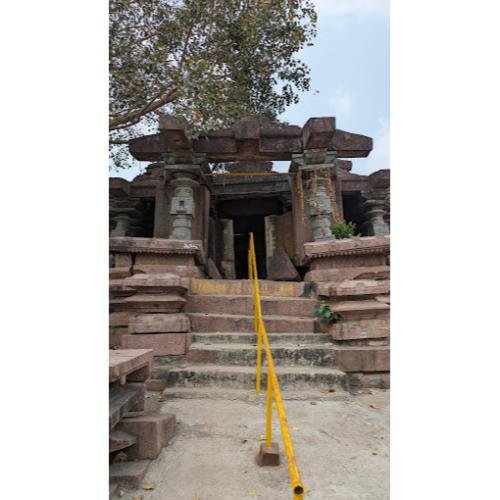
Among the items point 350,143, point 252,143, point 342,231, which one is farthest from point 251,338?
point 350,143

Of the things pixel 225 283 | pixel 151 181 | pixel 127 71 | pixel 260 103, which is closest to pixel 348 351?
pixel 225 283

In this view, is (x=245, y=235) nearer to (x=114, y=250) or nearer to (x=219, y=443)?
(x=114, y=250)

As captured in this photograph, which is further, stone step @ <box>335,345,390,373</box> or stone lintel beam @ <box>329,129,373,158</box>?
stone lintel beam @ <box>329,129,373,158</box>

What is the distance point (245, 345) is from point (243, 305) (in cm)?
96

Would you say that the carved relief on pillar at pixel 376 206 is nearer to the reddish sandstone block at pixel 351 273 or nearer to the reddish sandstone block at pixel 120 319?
the reddish sandstone block at pixel 351 273

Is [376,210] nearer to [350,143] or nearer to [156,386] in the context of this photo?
[350,143]

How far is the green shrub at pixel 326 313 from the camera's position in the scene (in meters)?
4.58

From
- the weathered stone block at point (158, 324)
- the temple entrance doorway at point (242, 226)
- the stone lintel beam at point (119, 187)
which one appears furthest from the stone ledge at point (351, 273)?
the stone lintel beam at point (119, 187)

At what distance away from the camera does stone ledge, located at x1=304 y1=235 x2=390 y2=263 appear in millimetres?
5477

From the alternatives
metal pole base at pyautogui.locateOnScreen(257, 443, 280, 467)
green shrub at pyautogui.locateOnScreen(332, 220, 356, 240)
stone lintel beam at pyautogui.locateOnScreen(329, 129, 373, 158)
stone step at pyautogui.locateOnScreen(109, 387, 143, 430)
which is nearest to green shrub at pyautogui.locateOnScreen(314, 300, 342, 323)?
metal pole base at pyautogui.locateOnScreen(257, 443, 280, 467)

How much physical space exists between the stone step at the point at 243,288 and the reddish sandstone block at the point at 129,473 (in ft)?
10.9

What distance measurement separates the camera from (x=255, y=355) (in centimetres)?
412

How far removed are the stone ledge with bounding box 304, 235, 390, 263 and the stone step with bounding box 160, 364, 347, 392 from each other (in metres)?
2.20

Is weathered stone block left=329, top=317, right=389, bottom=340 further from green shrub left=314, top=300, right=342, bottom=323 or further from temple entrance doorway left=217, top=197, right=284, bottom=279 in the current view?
temple entrance doorway left=217, top=197, right=284, bottom=279
